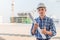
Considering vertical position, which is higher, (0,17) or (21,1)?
(21,1)

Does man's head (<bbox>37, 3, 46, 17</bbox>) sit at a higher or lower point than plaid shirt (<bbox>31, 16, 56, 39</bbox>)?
higher

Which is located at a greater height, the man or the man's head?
the man's head

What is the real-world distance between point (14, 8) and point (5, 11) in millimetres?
135

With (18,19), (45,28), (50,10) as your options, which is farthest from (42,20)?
(18,19)

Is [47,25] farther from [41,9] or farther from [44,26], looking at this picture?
[41,9]

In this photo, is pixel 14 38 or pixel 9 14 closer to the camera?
pixel 14 38

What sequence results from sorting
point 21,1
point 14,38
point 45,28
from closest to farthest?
point 45,28 → point 14,38 → point 21,1

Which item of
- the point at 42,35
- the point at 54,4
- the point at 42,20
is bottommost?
the point at 42,35

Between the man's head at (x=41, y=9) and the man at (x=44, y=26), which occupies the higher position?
the man's head at (x=41, y=9)

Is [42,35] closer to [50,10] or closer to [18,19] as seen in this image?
[50,10]

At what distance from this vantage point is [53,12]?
174cm

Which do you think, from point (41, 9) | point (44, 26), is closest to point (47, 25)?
point (44, 26)

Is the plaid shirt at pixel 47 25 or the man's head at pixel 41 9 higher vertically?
the man's head at pixel 41 9

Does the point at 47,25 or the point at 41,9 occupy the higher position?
the point at 41,9
